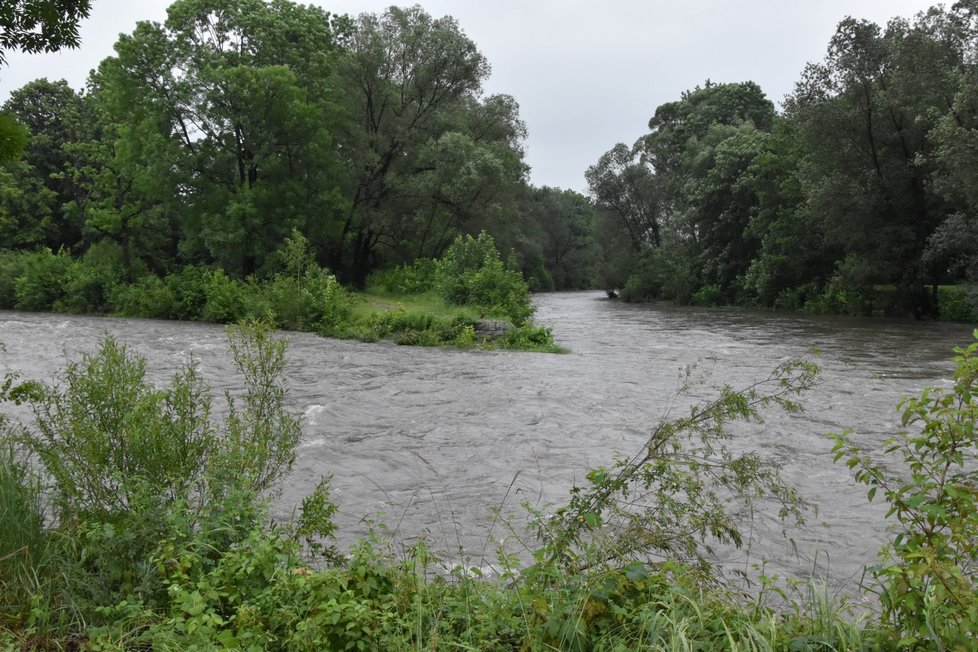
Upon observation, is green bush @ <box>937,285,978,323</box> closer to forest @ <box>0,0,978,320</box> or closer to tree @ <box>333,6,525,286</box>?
forest @ <box>0,0,978,320</box>

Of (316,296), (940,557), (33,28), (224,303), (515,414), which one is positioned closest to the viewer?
(940,557)

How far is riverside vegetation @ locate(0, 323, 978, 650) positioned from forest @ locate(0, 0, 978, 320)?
73.9 feet

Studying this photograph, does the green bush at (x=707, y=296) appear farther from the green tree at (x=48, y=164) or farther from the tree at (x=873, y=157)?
the green tree at (x=48, y=164)

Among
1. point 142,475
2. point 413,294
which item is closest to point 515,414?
point 142,475

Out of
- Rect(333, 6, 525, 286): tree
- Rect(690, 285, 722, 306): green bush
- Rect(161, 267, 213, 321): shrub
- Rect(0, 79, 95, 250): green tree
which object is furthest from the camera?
Rect(690, 285, 722, 306): green bush

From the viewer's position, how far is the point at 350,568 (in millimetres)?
3771

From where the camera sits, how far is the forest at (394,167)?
91.6ft

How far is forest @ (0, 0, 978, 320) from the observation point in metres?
27.9

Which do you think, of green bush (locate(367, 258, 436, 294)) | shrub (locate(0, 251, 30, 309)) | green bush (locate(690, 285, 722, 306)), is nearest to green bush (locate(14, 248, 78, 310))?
shrub (locate(0, 251, 30, 309))

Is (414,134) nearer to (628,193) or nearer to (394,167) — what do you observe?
(394,167)

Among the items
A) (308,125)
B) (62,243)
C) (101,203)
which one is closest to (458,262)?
(308,125)

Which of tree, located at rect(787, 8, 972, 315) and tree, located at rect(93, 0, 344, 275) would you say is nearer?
tree, located at rect(787, 8, 972, 315)

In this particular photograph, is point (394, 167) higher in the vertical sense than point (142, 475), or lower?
higher

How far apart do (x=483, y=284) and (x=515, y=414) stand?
1342 cm
